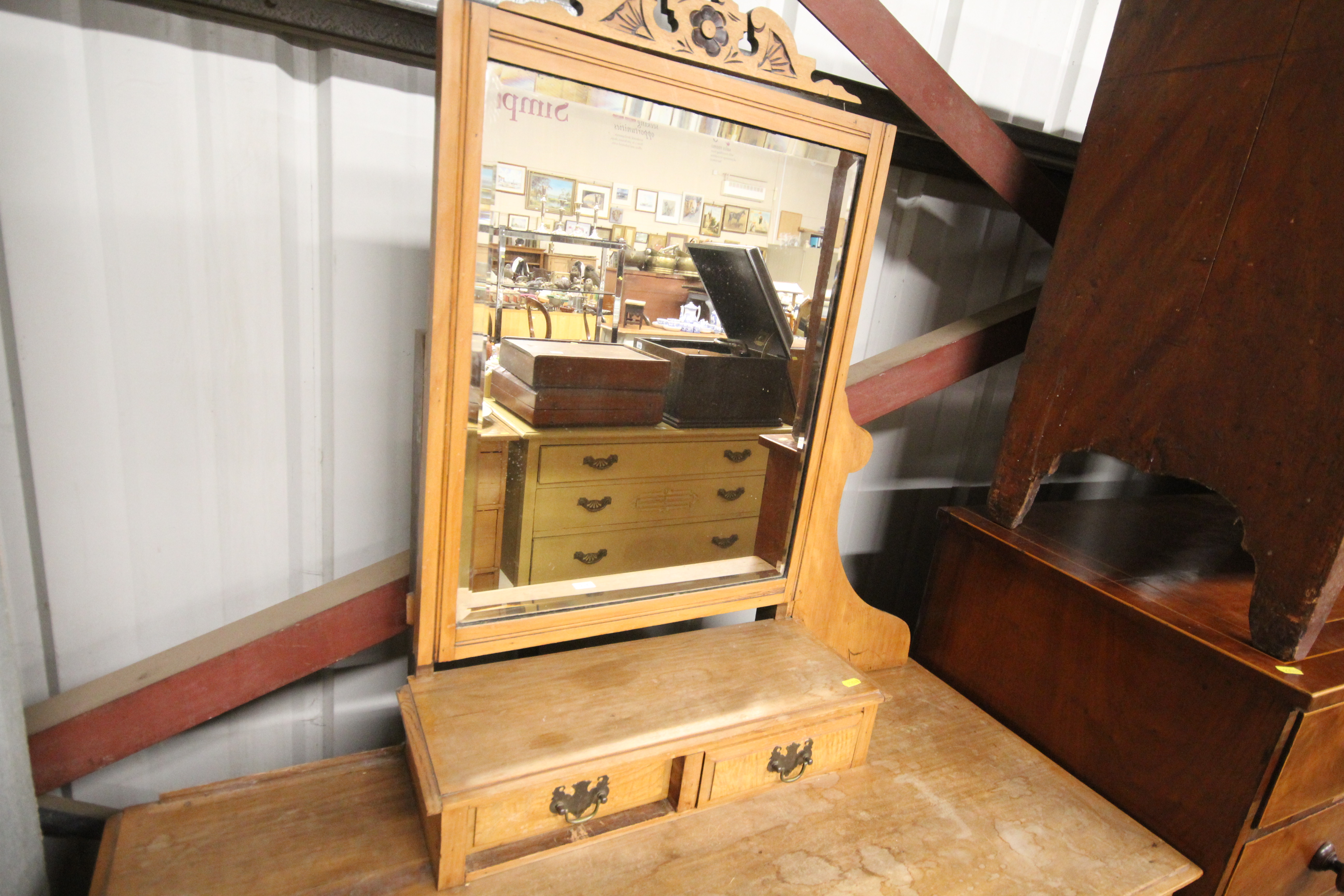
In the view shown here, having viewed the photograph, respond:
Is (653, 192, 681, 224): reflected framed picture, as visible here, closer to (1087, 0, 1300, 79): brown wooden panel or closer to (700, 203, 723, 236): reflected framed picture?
(700, 203, 723, 236): reflected framed picture

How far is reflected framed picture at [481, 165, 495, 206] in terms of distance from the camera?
769 mm

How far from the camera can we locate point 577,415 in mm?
965

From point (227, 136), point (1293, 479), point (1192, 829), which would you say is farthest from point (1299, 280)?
point (227, 136)

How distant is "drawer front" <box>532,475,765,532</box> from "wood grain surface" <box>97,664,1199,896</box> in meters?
0.40

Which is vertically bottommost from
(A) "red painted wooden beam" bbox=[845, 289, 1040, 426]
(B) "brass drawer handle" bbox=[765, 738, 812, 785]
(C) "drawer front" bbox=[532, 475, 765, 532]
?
(B) "brass drawer handle" bbox=[765, 738, 812, 785]

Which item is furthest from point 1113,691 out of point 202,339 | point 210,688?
point 202,339

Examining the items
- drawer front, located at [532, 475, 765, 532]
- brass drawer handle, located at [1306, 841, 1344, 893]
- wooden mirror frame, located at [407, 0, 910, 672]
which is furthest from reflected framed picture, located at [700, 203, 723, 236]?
brass drawer handle, located at [1306, 841, 1344, 893]

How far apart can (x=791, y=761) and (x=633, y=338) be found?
24.5 inches

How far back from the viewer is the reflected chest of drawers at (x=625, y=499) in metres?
0.95

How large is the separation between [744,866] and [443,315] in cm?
73

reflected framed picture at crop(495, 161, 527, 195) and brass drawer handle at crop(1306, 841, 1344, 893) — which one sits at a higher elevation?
reflected framed picture at crop(495, 161, 527, 195)

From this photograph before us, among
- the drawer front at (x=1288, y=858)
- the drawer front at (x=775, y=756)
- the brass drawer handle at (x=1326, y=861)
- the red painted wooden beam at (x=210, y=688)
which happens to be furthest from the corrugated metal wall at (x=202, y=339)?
the brass drawer handle at (x=1326, y=861)

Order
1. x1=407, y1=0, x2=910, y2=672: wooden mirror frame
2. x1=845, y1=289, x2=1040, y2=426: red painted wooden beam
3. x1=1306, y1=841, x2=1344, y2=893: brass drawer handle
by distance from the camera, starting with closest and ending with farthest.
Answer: x1=407, y1=0, x2=910, y2=672: wooden mirror frame < x1=1306, y1=841, x2=1344, y2=893: brass drawer handle < x1=845, y1=289, x2=1040, y2=426: red painted wooden beam

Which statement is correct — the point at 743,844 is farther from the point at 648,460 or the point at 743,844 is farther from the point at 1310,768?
the point at 1310,768
